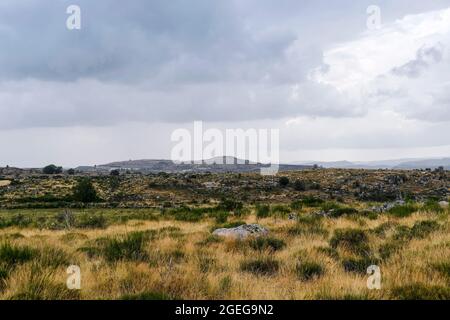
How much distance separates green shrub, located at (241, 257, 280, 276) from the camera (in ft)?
28.8

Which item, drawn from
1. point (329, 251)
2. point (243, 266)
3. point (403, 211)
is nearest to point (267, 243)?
point (329, 251)

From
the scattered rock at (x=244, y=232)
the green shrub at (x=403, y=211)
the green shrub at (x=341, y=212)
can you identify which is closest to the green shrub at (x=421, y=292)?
the scattered rock at (x=244, y=232)

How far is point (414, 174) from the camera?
71562mm

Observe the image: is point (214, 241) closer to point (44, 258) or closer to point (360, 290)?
point (44, 258)

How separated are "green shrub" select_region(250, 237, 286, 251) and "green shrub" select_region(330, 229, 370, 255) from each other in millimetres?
1307

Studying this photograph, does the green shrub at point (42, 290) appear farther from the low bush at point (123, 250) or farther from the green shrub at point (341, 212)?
the green shrub at point (341, 212)

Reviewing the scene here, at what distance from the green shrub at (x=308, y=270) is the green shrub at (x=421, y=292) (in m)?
1.61

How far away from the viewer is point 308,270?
8359mm

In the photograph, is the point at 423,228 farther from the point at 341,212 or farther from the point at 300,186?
the point at 300,186

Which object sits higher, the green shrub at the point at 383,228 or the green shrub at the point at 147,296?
the green shrub at the point at 147,296

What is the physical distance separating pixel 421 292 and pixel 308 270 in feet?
7.28

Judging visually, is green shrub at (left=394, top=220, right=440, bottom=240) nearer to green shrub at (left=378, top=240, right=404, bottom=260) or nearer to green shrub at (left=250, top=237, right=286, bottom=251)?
green shrub at (left=378, top=240, right=404, bottom=260)

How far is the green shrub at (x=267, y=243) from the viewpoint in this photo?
1112 centimetres
